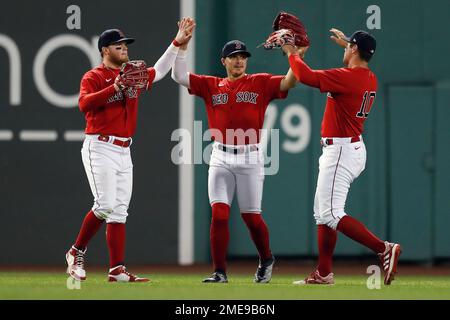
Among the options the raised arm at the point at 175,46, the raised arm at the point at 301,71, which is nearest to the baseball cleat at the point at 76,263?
the raised arm at the point at 175,46

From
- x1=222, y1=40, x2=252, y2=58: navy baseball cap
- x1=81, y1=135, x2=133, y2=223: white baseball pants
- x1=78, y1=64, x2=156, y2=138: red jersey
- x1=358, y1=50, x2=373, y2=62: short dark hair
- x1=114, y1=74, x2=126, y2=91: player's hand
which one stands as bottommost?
x1=81, y1=135, x2=133, y2=223: white baseball pants

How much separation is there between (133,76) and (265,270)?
72.1 inches

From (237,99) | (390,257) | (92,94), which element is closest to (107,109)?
(92,94)

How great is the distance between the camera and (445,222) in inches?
430

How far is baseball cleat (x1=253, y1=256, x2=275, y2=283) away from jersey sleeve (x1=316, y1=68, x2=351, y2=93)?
4.67 feet

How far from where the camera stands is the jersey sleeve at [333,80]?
25.0 ft

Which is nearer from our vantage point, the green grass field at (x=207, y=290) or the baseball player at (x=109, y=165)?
the green grass field at (x=207, y=290)

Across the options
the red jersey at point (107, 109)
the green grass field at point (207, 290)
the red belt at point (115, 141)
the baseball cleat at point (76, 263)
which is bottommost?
the green grass field at point (207, 290)

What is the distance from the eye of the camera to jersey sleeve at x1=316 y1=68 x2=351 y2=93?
7609mm

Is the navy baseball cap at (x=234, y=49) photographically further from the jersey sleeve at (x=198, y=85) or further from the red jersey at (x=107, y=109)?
the red jersey at (x=107, y=109)

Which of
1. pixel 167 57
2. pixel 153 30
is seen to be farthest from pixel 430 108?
pixel 167 57

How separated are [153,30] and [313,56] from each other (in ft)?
5.67

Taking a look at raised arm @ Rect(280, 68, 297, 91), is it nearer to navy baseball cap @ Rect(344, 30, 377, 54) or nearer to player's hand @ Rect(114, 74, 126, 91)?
navy baseball cap @ Rect(344, 30, 377, 54)

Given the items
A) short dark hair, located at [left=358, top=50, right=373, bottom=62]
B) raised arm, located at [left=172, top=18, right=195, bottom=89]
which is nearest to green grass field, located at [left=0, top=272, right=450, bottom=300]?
raised arm, located at [left=172, top=18, right=195, bottom=89]
